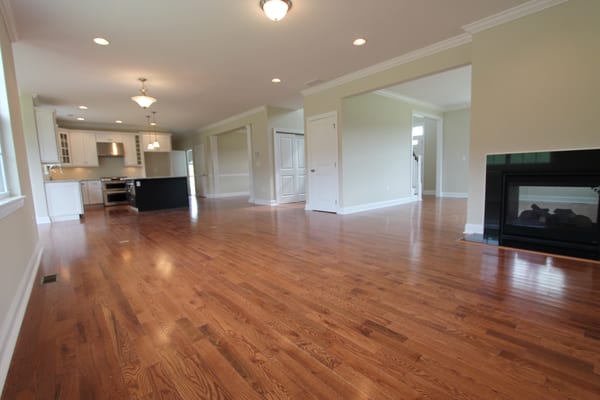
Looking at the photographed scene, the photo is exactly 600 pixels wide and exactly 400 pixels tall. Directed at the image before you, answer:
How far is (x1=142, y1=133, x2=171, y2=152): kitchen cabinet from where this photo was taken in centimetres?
945

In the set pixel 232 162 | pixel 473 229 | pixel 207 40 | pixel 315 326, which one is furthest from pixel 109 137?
pixel 473 229

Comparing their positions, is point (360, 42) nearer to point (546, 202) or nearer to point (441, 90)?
point (546, 202)

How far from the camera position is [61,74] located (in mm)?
4371

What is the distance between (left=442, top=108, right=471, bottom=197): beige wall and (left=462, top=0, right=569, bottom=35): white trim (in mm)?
4832

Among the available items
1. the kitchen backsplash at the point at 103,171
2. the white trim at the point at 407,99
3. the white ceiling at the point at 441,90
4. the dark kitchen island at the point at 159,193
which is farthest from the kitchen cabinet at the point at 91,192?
the white ceiling at the point at 441,90

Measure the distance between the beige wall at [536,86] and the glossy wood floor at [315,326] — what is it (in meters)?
1.23

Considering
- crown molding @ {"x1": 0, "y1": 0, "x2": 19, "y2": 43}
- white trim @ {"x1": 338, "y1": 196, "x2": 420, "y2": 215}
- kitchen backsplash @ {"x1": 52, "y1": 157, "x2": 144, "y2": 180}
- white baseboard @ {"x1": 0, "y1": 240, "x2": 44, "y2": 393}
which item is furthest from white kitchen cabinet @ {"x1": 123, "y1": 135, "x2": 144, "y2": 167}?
white baseboard @ {"x1": 0, "y1": 240, "x2": 44, "y2": 393}

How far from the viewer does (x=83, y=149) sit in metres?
8.35

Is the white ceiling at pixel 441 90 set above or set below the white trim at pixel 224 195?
above

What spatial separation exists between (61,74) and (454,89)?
7.44 meters

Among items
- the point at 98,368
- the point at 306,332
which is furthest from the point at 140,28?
the point at 306,332

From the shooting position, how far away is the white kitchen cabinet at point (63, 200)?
570 cm

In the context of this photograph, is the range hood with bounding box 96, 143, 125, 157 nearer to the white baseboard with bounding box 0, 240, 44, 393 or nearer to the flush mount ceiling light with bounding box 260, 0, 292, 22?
the white baseboard with bounding box 0, 240, 44, 393

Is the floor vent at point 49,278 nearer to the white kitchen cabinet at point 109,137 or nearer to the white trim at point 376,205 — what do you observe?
the white trim at point 376,205
